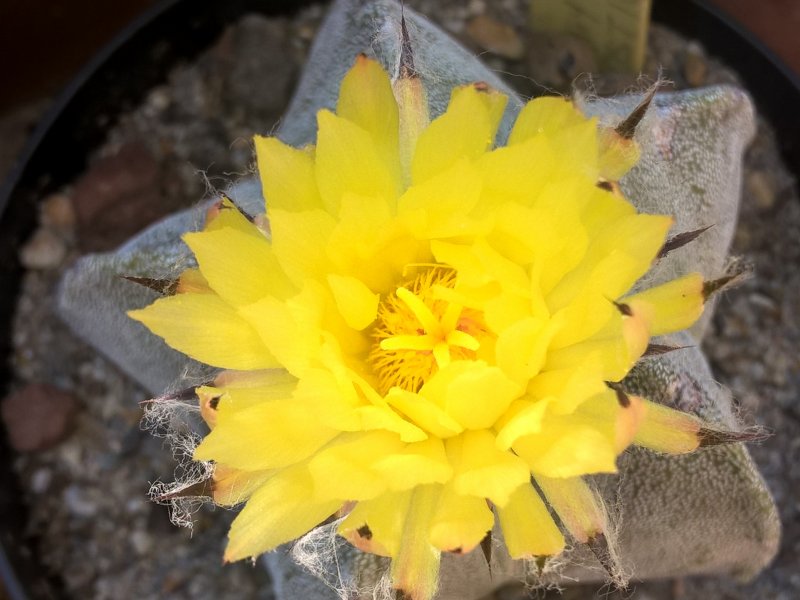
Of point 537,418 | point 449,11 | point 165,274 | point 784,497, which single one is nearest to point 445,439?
point 537,418

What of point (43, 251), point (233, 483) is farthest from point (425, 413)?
point (43, 251)

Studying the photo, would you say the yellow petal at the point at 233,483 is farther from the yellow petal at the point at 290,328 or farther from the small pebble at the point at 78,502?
the small pebble at the point at 78,502

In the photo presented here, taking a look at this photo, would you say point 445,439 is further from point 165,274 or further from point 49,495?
point 49,495

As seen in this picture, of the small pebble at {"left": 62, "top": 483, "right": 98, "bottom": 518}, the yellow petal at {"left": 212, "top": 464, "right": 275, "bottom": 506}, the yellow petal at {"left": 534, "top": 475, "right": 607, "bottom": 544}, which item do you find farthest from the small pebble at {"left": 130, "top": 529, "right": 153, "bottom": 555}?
the yellow petal at {"left": 534, "top": 475, "right": 607, "bottom": 544}

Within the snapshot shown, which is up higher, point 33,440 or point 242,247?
point 242,247

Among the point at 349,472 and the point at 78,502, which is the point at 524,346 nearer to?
the point at 349,472

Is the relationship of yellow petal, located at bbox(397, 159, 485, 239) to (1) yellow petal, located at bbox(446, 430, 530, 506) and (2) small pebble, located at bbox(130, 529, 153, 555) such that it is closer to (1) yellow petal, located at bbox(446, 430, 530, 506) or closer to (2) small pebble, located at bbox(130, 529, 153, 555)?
(1) yellow petal, located at bbox(446, 430, 530, 506)
